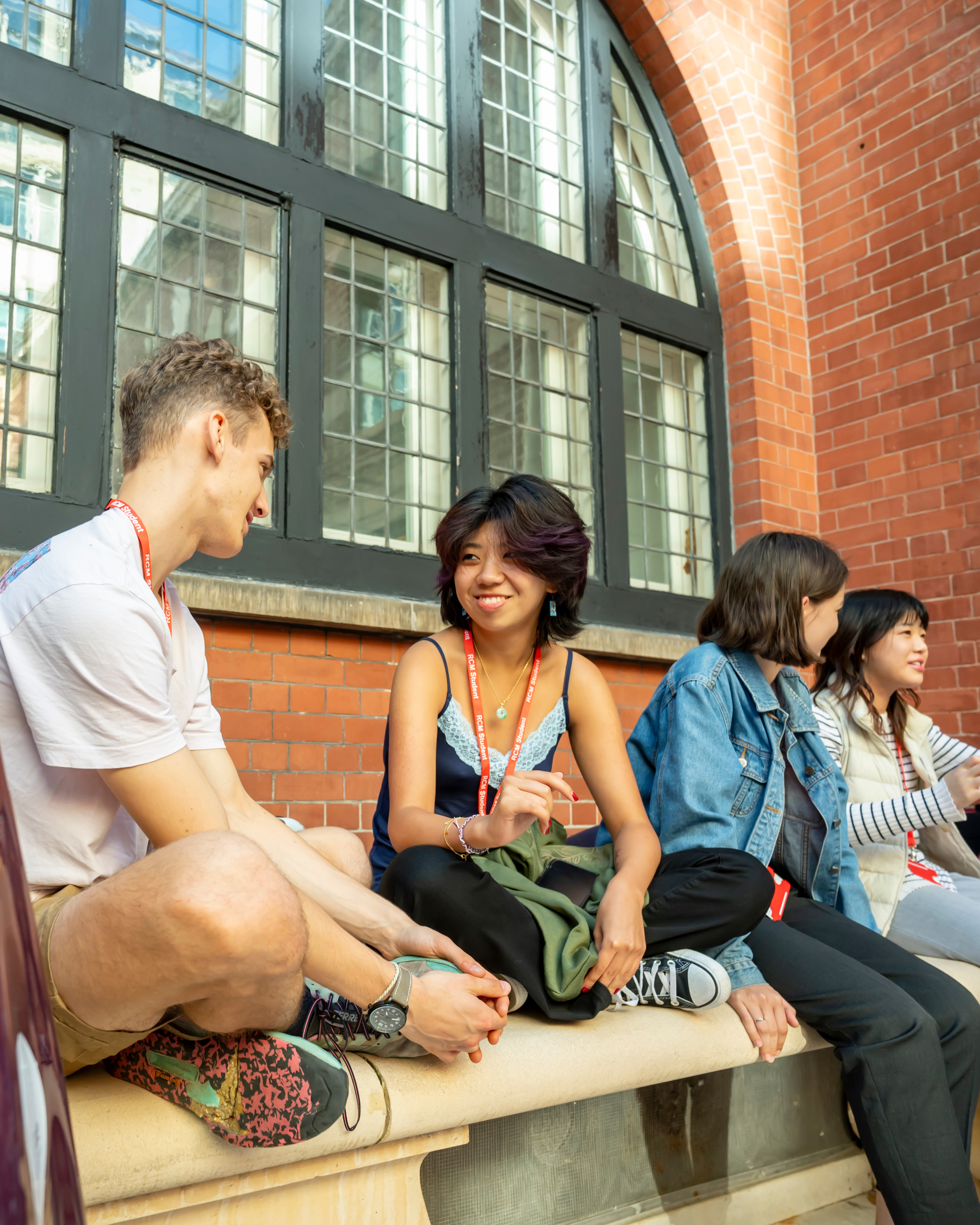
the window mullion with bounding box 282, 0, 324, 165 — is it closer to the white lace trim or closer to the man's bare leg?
the white lace trim

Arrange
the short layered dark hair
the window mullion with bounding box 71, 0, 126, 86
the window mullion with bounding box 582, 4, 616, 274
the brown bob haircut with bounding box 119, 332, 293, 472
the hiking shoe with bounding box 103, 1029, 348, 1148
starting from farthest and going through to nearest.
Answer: the window mullion with bounding box 582, 4, 616, 274, the window mullion with bounding box 71, 0, 126, 86, the short layered dark hair, the brown bob haircut with bounding box 119, 332, 293, 472, the hiking shoe with bounding box 103, 1029, 348, 1148

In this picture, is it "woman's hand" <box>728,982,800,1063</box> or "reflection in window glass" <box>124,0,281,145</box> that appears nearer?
"woman's hand" <box>728,982,800,1063</box>

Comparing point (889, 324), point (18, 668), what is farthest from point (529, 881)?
point (889, 324)

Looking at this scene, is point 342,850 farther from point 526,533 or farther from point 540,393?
point 540,393

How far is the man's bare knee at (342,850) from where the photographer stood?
6.93 feet

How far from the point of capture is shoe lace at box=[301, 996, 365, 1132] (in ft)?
5.05

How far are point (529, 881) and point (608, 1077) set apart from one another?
40 centimetres

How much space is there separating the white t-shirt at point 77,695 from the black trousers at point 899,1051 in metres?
1.57

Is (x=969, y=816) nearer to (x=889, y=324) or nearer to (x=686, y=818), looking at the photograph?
(x=686, y=818)

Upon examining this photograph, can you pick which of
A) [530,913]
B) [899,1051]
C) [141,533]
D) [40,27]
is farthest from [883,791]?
[40,27]

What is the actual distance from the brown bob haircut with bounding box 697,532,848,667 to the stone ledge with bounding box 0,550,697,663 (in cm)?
152

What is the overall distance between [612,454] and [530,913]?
370cm

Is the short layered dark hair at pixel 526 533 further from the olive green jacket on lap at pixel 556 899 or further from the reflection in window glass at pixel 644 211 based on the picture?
the reflection in window glass at pixel 644 211

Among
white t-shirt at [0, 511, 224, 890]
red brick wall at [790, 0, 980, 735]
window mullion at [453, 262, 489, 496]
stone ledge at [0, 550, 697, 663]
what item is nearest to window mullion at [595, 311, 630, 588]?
stone ledge at [0, 550, 697, 663]
